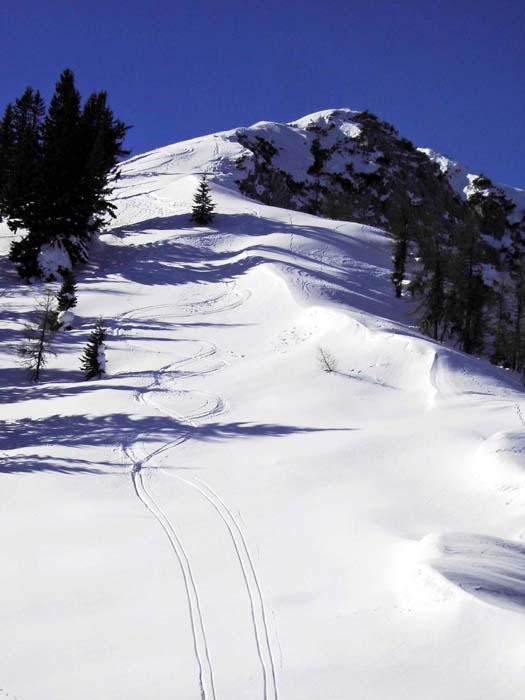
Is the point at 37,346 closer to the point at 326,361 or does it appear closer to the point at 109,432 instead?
the point at 109,432

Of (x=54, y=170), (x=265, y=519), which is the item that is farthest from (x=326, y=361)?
(x=54, y=170)

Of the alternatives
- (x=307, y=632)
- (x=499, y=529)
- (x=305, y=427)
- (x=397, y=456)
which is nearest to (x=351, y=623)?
(x=307, y=632)

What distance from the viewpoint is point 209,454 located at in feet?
45.0

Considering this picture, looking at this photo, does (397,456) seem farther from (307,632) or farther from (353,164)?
(353,164)

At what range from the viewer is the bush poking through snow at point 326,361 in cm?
1947

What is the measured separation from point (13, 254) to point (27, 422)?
22.9 meters

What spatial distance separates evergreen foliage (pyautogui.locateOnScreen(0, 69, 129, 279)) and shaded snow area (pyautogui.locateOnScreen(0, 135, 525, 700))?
44.1ft

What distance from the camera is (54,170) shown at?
122ft

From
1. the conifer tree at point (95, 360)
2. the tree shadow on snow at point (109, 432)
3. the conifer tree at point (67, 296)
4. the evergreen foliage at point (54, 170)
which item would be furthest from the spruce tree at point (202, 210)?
the tree shadow on snow at point (109, 432)

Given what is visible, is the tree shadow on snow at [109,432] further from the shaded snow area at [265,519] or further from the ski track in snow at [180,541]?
the ski track in snow at [180,541]

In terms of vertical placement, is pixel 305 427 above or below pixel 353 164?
below

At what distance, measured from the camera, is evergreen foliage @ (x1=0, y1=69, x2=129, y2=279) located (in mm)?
35969

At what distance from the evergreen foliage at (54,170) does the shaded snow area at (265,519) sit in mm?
13437

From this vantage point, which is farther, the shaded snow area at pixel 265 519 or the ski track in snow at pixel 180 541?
the ski track in snow at pixel 180 541
